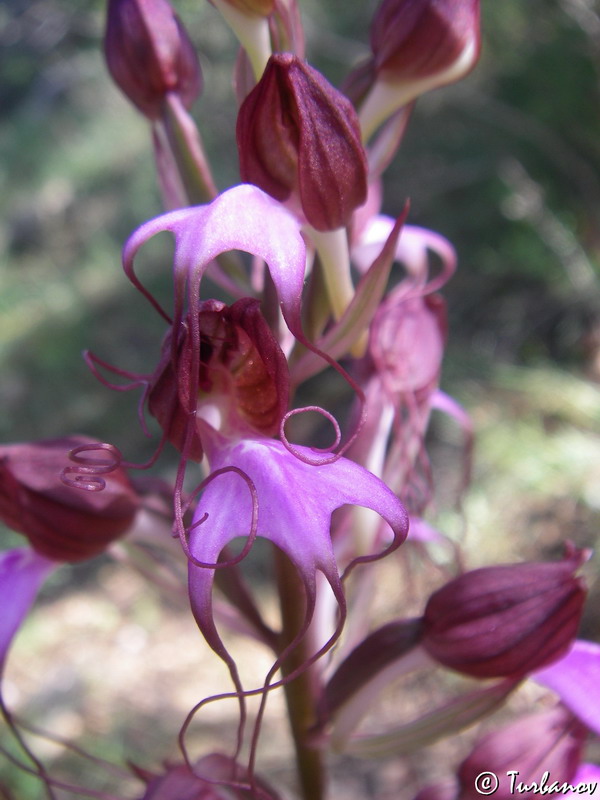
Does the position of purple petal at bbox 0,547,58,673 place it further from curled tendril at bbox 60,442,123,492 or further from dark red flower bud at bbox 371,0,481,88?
dark red flower bud at bbox 371,0,481,88

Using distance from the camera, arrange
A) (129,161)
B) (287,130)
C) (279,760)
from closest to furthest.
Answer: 1. (287,130)
2. (279,760)
3. (129,161)

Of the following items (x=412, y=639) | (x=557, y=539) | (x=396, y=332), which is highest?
(x=396, y=332)

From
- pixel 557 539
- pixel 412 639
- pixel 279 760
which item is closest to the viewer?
pixel 412 639

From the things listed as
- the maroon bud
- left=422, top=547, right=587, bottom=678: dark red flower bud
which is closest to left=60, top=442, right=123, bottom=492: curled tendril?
left=422, top=547, right=587, bottom=678: dark red flower bud

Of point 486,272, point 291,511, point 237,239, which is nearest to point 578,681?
point 291,511

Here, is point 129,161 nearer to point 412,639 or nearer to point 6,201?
point 6,201

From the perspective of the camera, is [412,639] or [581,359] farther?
[581,359]

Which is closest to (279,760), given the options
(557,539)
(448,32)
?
(557,539)

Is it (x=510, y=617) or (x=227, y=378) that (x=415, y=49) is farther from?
(x=510, y=617)
